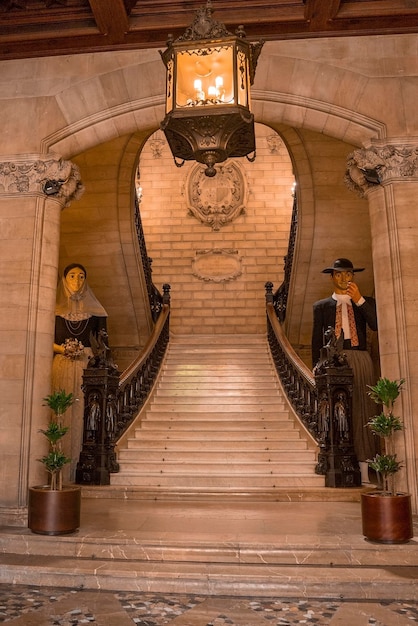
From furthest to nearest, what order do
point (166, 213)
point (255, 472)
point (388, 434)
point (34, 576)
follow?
point (166, 213) < point (255, 472) < point (388, 434) < point (34, 576)

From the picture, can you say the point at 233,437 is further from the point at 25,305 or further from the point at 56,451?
the point at 25,305

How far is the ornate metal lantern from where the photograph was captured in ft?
11.7

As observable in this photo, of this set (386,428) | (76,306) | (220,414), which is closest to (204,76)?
(386,428)

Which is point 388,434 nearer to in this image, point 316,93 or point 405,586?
point 405,586

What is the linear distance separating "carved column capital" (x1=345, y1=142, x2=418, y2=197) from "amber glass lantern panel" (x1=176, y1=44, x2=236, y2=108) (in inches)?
82.8

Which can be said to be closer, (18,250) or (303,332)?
(18,250)

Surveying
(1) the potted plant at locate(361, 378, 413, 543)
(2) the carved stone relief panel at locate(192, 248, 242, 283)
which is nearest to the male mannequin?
(1) the potted plant at locate(361, 378, 413, 543)

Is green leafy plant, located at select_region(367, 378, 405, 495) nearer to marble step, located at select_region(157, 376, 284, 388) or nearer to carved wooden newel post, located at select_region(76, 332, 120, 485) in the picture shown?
carved wooden newel post, located at select_region(76, 332, 120, 485)

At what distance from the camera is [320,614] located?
10.5 ft

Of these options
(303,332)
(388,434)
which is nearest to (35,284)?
(388,434)

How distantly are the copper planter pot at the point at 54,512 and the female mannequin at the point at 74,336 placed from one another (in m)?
2.47

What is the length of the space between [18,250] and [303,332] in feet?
20.9

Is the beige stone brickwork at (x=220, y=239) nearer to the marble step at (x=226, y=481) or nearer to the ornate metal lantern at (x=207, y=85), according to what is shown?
the marble step at (x=226, y=481)

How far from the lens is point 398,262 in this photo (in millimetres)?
5055
